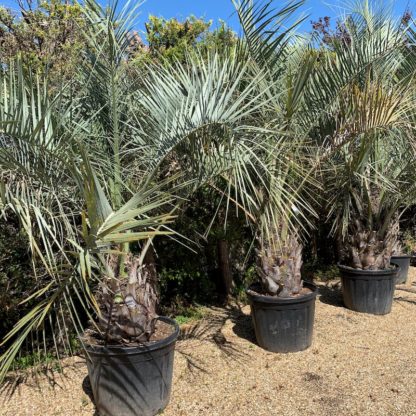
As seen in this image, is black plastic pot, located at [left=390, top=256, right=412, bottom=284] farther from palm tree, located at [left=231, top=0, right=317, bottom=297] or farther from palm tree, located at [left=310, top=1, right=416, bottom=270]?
palm tree, located at [left=231, top=0, right=317, bottom=297]

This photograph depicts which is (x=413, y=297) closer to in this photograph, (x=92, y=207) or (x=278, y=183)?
(x=278, y=183)

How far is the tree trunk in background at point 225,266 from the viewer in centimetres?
556

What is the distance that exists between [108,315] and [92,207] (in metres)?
1.30

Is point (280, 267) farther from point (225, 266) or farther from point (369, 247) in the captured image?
point (225, 266)

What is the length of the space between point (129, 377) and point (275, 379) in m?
1.18

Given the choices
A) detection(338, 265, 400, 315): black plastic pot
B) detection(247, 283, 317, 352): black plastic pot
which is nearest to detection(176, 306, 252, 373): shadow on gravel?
detection(247, 283, 317, 352): black plastic pot

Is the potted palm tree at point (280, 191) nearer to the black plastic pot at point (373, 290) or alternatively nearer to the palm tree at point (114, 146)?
the palm tree at point (114, 146)

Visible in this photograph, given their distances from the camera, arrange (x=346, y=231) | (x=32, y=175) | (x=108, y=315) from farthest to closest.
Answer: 1. (x=346, y=231)
2. (x=108, y=315)
3. (x=32, y=175)

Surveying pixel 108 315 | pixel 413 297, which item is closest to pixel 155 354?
pixel 108 315

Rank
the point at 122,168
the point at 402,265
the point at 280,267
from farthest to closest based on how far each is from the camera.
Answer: the point at 402,265, the point at 280,267, the point at 122,168

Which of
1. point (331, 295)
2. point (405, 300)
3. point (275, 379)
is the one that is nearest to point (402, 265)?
point (405, 300)

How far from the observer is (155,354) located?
9.58 ft

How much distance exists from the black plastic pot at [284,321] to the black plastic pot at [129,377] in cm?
116

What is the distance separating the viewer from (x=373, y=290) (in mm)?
4848
